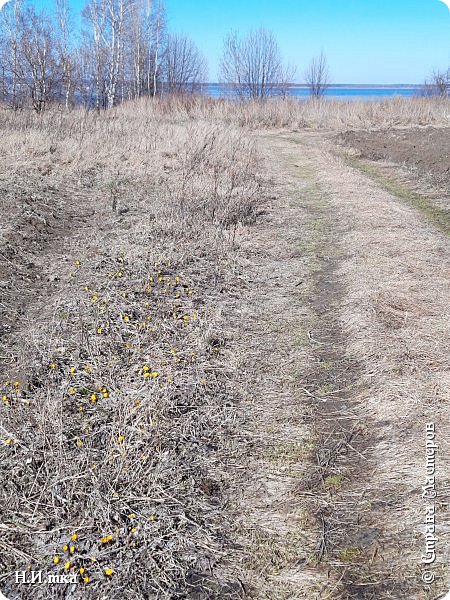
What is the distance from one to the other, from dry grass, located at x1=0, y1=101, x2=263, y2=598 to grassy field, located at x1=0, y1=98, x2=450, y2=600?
0.01 meters

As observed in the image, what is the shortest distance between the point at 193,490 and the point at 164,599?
0.60 m

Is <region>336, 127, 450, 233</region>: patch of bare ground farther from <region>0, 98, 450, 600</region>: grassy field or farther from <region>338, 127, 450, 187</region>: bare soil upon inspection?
<region>0, 98, 450, 600</region>: grassy field

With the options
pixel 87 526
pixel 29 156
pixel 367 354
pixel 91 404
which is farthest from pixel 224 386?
pixel 29 156

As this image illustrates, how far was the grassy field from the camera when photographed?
2.36 m

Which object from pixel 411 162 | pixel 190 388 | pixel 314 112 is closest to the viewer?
pixel 190 388

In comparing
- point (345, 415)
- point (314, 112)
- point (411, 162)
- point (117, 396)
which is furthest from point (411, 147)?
point (117, 396)

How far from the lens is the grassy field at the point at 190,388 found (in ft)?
7.74

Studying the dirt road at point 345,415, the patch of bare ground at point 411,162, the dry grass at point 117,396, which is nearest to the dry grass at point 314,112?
the patch of bare ground at point 411,162

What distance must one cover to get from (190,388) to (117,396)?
509 millimetres

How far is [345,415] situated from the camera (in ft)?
11.0

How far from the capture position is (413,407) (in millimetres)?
3340

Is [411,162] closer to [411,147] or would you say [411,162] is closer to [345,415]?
[411,147]

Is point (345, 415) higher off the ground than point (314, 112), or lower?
lower

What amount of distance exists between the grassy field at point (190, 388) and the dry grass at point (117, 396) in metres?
0.01
